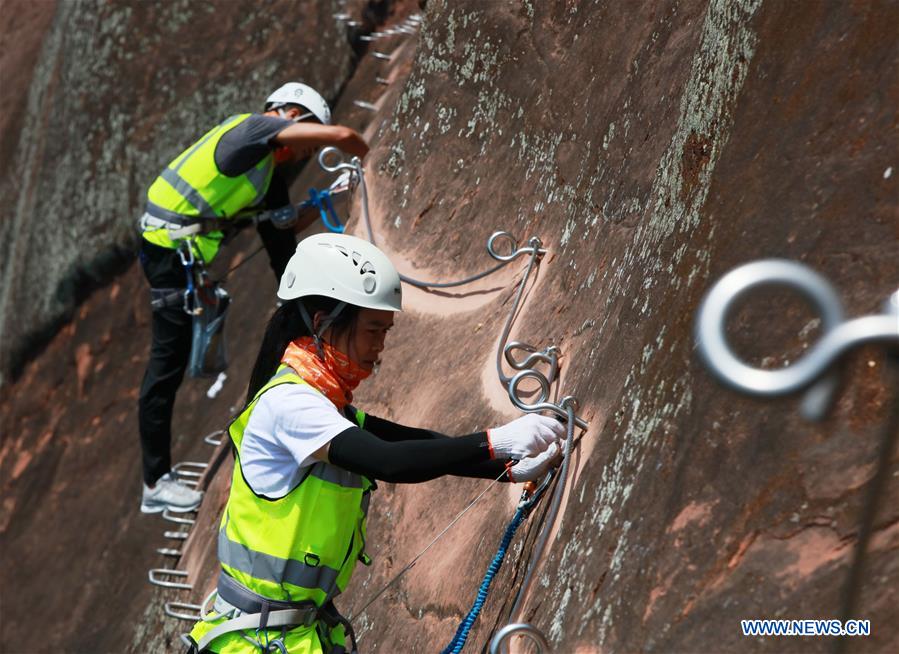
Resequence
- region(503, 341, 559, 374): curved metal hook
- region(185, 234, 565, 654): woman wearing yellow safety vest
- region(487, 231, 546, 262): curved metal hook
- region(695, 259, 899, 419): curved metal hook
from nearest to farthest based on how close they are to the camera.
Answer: region(695, 259, 899, 419): curved metal hook
region(185, 234, 565, 654): woman wearing yellow safety vest
region(503, 341, 559, 374): curved metal hook
region(487, 231, 546, 262): curved metal hook

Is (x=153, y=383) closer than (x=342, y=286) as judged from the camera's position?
No

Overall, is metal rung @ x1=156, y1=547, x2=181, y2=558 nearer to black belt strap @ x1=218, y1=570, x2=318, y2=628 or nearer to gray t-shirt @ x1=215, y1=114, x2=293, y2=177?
gray t-shirt @ x1=215, y1=114, x2=293, y2=177

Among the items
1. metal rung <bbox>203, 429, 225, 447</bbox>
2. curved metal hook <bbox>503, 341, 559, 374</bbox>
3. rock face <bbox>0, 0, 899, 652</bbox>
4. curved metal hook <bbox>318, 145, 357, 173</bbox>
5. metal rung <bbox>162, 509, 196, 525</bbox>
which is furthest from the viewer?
metal rung <bbox>203, 429, 225, 447</bbox>

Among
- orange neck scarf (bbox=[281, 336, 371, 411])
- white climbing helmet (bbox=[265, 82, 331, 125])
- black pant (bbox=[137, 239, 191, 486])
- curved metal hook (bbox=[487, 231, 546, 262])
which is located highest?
white climbing helmet (bbox=[265, 82, 331, 125])

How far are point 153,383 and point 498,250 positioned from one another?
7.70 feet

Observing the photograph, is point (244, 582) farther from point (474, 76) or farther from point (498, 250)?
point (474, 76)

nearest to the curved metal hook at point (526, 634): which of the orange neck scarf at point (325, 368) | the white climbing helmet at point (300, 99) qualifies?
the orange neck scarf at point (325, 368)

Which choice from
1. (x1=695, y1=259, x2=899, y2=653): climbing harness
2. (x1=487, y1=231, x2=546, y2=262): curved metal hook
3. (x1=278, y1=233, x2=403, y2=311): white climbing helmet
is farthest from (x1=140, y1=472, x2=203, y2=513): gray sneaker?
(x1=695, y1=259, x2=899, y2=653): climbing harness

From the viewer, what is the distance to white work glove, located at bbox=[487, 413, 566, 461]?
307 centimetres

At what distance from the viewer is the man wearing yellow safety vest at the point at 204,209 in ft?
19.9

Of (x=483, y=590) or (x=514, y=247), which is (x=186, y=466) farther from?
(x=483, y=590)

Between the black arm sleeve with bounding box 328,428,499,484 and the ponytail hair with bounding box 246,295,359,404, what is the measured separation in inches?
16.2

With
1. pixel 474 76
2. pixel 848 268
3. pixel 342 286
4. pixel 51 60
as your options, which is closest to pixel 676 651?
pixel 848 268

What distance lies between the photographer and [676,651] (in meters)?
2.35
